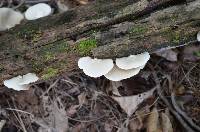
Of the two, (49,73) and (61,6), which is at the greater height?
(61,6)

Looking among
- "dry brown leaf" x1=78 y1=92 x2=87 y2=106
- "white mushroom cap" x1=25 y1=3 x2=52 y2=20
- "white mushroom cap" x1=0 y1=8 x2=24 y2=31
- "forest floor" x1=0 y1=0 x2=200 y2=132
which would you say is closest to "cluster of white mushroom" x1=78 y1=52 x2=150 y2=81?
"forest floor" x1=0 y1=0 x2=200 y2=132

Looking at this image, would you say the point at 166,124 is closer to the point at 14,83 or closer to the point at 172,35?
the point at 172,35

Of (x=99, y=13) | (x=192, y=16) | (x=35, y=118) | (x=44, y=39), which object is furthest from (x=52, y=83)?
(x=192, y=16)

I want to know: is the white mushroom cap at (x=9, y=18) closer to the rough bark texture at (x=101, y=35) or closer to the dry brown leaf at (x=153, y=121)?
the rough bark texture at (x=101, y=35)

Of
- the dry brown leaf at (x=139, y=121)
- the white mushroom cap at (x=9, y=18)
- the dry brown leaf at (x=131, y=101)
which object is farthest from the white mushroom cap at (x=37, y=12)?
the dry brown leaf at (x=139, y=121)

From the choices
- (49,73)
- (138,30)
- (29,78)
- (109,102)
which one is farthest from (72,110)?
(138,30)

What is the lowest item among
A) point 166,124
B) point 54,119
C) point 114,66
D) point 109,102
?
point 166,124

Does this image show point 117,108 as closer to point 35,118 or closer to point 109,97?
point 109,97

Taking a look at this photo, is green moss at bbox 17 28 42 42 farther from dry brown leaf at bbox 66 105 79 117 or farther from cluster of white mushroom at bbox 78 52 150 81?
dry brown leaf at bbox 66 105 79 117
